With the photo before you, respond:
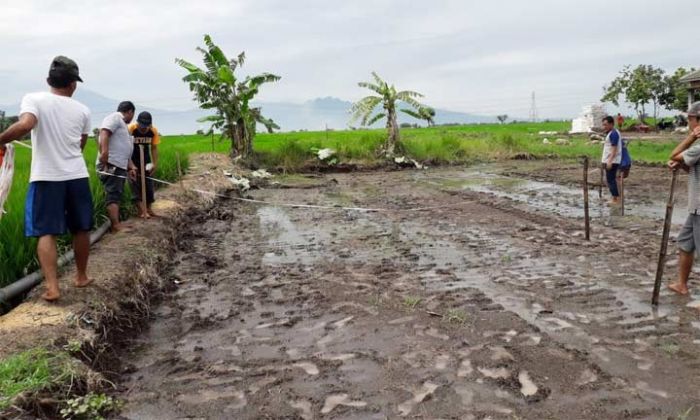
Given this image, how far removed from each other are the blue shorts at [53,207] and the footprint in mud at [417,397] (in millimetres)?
2784

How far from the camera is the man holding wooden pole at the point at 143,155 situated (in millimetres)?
7402

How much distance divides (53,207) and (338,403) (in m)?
2.56

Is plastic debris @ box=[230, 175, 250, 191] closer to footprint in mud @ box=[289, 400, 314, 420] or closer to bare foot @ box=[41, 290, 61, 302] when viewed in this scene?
bare foot @ box=[41, 290, 61, 302]

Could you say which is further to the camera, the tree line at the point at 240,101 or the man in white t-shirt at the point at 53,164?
the tree line at the point at 240,101

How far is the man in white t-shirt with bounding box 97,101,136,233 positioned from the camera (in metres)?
6.49

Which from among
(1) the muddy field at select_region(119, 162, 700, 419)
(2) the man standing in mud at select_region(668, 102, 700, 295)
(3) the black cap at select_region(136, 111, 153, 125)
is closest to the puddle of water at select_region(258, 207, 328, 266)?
(1) the muddy field at select_region(119, 162, 700, 419)

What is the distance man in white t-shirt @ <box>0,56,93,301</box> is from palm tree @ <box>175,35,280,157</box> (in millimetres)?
12432

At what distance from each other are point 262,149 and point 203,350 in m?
16.2

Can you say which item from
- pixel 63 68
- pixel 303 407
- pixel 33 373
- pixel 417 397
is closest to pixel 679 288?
pixel 417 397

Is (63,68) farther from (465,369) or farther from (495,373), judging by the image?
(495,373)

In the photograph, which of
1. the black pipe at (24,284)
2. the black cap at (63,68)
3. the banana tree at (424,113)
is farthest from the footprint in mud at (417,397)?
the banana tree at (424,113)

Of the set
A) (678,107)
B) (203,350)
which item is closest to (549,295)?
(203,350)

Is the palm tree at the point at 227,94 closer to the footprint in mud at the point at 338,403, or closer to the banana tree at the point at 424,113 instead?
the banana tree at the point at 424,113

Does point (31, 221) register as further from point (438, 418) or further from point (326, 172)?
point (326, 172)
